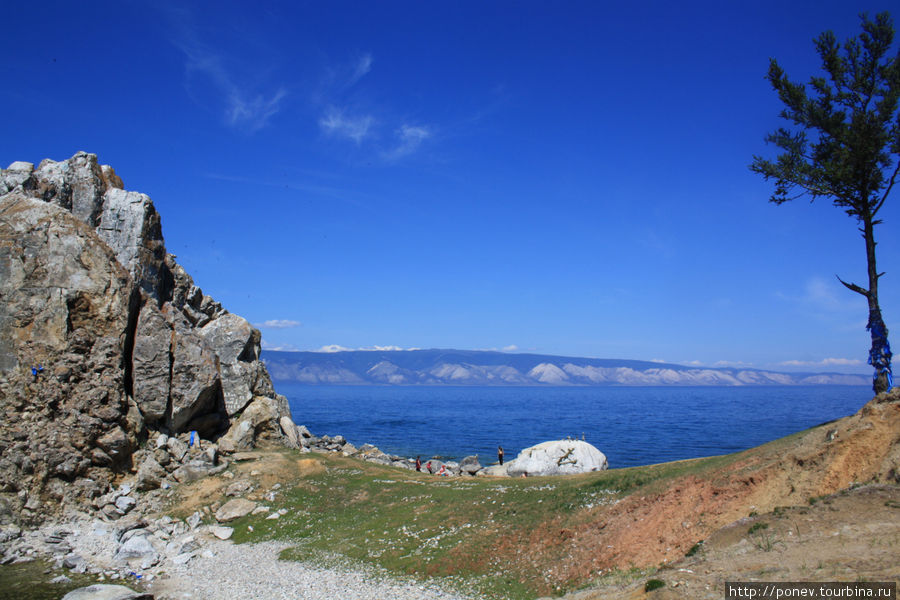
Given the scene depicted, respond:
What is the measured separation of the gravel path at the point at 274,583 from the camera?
21.1 metres

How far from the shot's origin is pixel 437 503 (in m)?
30.4

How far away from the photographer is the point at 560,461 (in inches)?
1794

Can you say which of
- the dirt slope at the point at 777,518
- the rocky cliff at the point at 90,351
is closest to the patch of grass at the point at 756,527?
the dirt slope at the point at 777,518

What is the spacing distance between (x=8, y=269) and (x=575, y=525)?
3669 centimetres

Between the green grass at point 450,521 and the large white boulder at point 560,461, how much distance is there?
10.4 meters

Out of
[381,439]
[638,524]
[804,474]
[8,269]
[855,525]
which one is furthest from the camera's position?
[381,439]

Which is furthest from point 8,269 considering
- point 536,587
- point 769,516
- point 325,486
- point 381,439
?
point 381,439

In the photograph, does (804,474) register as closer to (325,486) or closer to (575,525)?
(575,525)

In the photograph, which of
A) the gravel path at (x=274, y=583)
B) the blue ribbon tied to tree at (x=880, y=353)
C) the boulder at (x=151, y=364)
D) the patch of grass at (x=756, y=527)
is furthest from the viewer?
the boulder at (x=151, y=364)

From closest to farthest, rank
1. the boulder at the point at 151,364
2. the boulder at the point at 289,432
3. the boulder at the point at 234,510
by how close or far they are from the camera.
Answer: the boulder at the point at 234,510 < the boulder at the point at 151,364 < the boulder at the point at 289,432

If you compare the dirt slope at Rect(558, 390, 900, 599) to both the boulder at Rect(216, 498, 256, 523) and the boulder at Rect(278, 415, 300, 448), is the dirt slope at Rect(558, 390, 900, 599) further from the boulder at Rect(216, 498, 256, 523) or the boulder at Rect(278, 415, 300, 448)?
the boulder at Rect(278, 415, 300, 448)

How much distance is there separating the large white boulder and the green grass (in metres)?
10.4

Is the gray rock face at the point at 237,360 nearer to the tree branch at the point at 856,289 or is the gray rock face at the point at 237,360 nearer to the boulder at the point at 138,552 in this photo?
the boulder at the point at 138,552

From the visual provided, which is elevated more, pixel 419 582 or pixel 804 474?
pixel 804 474
